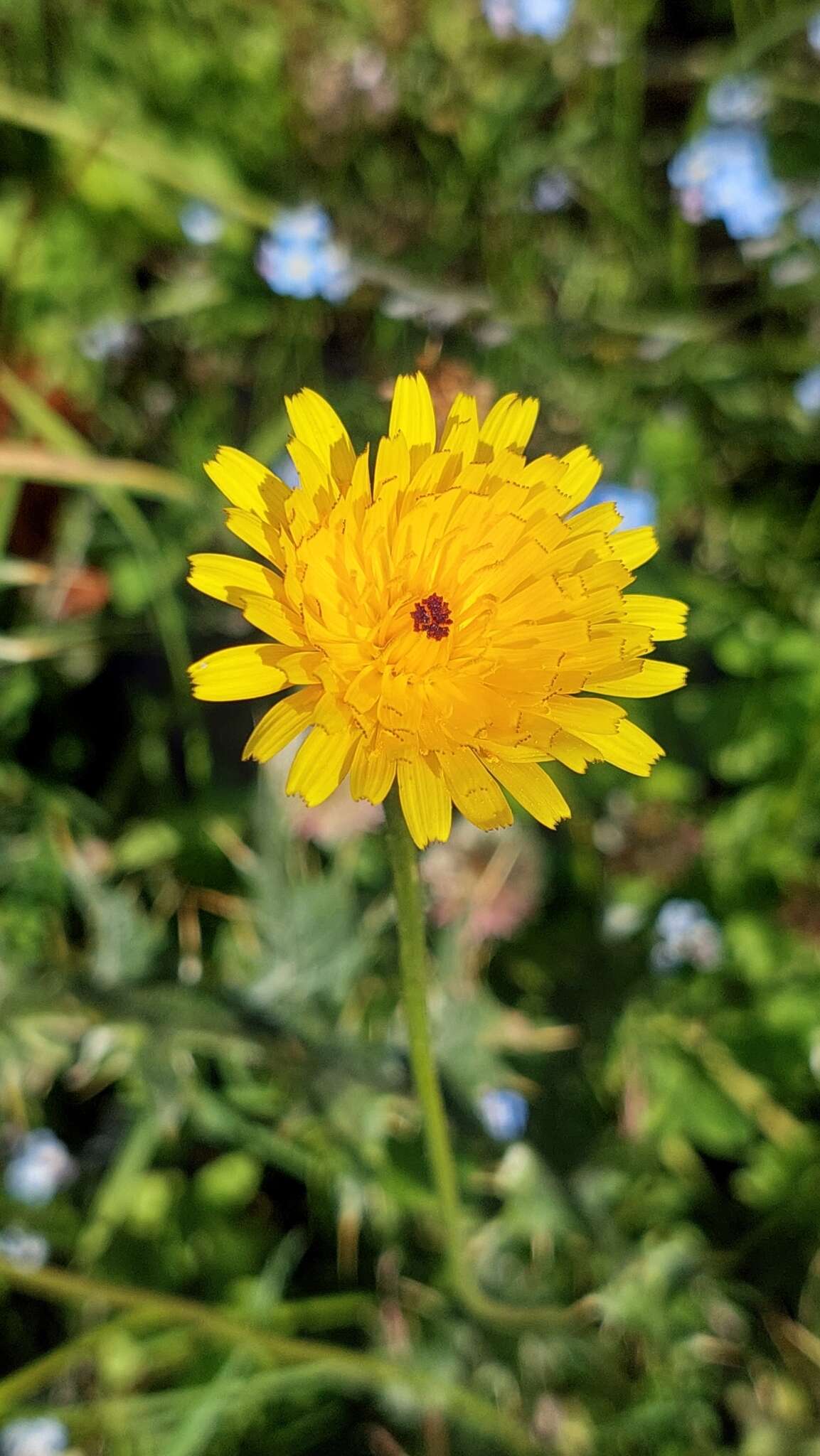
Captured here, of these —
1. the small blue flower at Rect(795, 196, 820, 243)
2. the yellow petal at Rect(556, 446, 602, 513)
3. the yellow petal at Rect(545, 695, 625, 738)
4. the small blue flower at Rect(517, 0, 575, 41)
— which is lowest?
the yellow petal at Rect(545, 695, 625, 738)

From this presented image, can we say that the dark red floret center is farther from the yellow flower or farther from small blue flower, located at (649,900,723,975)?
small blue flower, located at (649,900,723,975)

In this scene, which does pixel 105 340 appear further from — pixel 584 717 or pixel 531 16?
pixel 584 717

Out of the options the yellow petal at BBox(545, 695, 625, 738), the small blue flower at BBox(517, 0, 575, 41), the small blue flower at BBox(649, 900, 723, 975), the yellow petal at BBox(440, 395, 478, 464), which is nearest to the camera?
the yellow petal at BBox(545, 695, 625, 738)

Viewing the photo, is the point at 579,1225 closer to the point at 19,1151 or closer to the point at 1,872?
the point at 19,1151

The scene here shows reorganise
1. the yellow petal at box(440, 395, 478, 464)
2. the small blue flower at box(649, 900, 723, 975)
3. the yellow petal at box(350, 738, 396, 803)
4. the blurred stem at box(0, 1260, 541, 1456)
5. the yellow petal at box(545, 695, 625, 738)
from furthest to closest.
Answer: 1. the small blue flower at box(649, 900, 723, 975)
2. the blurred stem at box(0, 1260, 541, 1456)
3. the yellow petal at box(440, 395, 478, 464)
4. the yellow petal at box(545, 695, 625, 738)
5. the yellow petal at box(350, 738, 396, 803)

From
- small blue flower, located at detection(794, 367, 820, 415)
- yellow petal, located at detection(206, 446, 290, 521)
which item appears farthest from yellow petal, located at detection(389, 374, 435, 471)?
small blue flower, located at detection(794, 367, 820, 415)

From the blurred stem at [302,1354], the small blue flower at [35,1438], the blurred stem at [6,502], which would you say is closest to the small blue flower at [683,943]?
the blurred stem at [302,1354]

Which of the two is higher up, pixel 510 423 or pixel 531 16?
pixel 531 16

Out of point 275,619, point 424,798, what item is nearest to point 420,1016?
point 424,798
